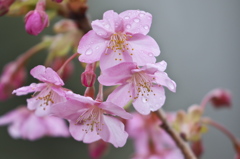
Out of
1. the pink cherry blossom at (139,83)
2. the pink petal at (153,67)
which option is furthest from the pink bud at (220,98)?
the pink petal at (153,67)

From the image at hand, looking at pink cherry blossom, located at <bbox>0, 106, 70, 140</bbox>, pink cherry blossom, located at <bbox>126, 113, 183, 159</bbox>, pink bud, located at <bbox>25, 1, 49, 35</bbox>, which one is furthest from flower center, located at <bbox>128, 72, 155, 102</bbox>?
Result: pink cherry blossom, located at <bbox>0, 106, 70, 140</bbox>

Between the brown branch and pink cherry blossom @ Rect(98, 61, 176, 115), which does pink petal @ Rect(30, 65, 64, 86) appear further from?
the brown branch

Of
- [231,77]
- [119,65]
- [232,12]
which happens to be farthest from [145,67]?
[232,12]

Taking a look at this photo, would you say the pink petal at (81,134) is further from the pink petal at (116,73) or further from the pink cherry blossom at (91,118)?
the pink petal at (116,73)

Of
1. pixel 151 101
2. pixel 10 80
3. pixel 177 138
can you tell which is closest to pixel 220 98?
pixel 177 138

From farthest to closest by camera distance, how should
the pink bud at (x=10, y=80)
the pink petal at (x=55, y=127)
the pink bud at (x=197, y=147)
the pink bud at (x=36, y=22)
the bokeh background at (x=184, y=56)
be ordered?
the bokeh background at (x=184, y=56), the pink petal at (x=55, y=127), the pink bud at (x=10, y=80), the pink bud at (x=197, y=147), the pink bud at (x=36, y=22)

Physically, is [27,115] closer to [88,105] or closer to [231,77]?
[88,105]
